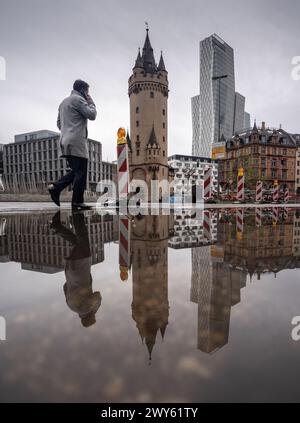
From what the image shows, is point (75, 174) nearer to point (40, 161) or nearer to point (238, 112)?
point (40, 161)

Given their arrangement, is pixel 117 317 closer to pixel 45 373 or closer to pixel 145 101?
pixel 45 373

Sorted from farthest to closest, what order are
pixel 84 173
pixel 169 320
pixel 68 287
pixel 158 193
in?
pixel 158 193
pixel 84 173
pixel 68 287
pixel 169 320

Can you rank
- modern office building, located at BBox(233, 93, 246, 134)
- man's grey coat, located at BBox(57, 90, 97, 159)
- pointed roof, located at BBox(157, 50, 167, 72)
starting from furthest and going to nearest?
modern office building, located at BBox(233, 93, 246, 134)
pointed roof, located at BBox(157, 50, 167, 72)
man's grey coat, located at BBox(57, 90, 97, 159)

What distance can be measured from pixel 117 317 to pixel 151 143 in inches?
1253

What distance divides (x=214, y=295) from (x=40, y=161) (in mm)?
75545

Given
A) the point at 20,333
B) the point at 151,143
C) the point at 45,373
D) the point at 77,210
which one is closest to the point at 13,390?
the point at 45,373

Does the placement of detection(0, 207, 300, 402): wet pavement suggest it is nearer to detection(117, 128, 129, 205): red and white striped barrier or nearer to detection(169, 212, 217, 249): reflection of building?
detection(169, 212, 217, 249): reflection of building

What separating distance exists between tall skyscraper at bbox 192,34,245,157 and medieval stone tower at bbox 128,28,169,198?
50.9m

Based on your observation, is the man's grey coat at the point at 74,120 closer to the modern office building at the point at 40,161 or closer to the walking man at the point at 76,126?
the walking man at the point at 76,126

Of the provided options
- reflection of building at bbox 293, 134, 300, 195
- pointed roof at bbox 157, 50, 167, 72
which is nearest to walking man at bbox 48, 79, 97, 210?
pointed roof at bbox 157, 50, 167, 72

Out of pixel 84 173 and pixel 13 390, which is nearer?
pixel 13 390

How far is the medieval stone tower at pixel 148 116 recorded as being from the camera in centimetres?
3062

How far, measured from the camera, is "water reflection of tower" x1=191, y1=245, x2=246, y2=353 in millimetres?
682

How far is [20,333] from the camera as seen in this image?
685 millimetres
